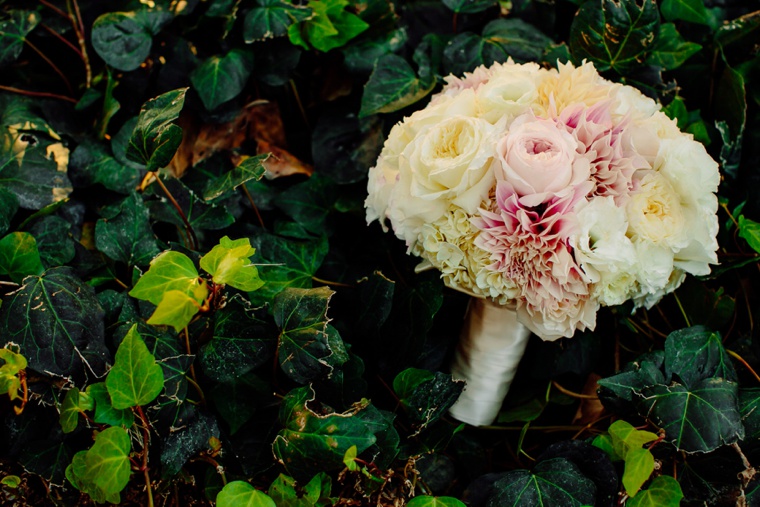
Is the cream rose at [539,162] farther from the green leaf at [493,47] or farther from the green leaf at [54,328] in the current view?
the green leaf at [54,328]

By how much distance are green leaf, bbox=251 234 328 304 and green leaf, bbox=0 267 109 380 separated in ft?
0.79

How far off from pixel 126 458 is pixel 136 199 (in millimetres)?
373

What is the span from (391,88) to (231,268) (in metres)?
0.45

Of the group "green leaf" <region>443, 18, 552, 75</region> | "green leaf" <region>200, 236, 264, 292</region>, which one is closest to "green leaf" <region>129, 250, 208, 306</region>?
"green leaf" <region>200, 236, 264, 292</region>

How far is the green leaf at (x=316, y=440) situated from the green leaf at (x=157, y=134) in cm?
36

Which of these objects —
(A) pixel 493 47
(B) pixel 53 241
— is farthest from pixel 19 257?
(A) pixel 493 47

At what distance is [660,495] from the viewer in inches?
29.0

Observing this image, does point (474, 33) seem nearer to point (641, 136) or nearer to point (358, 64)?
point (358, 64)

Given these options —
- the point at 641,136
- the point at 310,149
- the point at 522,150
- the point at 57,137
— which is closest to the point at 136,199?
the point at 57,137

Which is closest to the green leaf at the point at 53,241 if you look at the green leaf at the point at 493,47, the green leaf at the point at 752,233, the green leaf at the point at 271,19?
the green leaf at the point at 271,19

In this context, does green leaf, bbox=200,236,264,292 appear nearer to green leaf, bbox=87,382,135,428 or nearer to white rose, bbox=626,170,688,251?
green leaf, bbox=87,382,135,428

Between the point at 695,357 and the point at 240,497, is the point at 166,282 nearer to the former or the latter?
the point at 240,497

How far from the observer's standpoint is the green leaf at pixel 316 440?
71 centimetres

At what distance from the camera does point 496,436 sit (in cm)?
98
